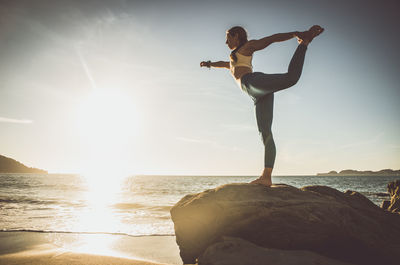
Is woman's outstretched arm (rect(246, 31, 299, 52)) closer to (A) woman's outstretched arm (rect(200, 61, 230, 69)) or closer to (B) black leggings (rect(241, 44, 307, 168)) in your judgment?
(B) black leggings (rect(241, 44, 307, 168))

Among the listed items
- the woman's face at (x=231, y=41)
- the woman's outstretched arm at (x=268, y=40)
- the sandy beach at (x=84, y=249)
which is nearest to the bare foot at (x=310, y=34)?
the woman's outstretched arm at (x=268, y=40)

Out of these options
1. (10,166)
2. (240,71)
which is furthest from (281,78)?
(10,166)

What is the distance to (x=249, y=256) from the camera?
2.68 meters

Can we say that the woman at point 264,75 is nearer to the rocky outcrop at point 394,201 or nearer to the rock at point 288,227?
the rock at point 288,227

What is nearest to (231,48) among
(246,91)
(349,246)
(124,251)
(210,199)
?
(246,91)

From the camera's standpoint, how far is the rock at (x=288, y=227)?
10.5 ft

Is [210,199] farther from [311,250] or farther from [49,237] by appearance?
[49,237]

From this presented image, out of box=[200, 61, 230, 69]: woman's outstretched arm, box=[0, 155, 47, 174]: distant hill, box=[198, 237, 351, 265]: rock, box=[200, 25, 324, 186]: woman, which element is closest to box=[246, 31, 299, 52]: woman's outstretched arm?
box=[200, 25, 324, 186]: woman

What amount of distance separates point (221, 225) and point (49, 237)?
18.0 ft

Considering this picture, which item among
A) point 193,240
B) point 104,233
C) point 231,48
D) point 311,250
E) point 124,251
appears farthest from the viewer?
point 104,233

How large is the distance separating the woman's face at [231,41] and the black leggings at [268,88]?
0.57 m

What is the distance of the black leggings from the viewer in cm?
297

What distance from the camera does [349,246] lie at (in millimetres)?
3230

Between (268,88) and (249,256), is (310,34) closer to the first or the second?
(268,88)
